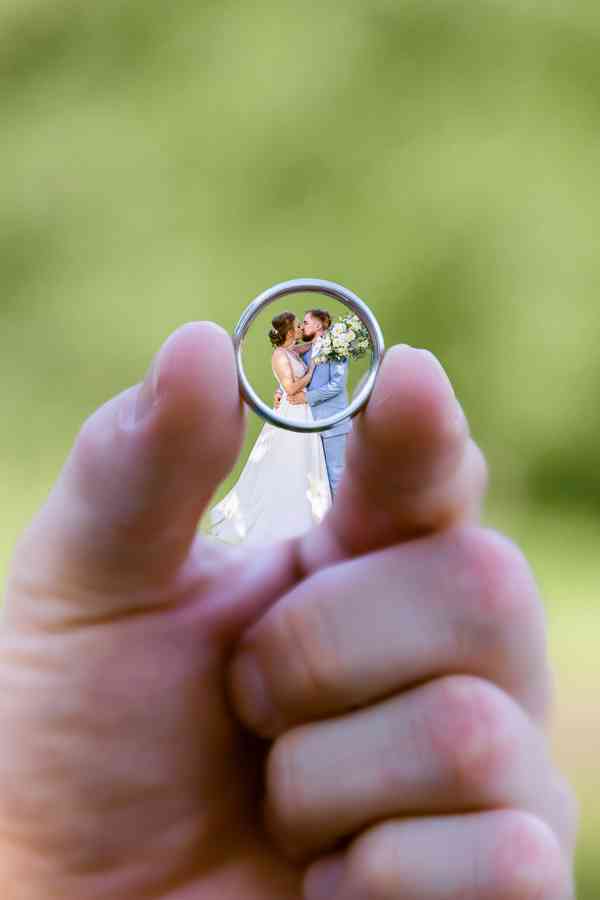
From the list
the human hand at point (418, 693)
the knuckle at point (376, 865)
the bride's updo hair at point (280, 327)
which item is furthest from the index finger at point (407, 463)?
the knuckle at point (376, 865)

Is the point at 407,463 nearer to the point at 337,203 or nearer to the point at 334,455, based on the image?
the point at 334,455

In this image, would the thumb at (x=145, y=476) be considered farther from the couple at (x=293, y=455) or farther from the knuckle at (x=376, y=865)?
the knuckle at (x=376, y=865)

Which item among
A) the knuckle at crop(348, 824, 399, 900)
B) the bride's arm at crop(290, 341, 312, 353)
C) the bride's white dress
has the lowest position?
the knuckle at crop(348, 824, 399, 900)

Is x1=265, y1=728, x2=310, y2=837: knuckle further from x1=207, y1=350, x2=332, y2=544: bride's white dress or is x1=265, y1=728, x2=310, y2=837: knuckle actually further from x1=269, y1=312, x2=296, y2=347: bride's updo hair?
x1=269, y1=312, x2=296, y2=347: bride's updo hair

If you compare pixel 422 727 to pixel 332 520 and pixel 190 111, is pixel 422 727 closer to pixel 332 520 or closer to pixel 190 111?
pixel 332 520

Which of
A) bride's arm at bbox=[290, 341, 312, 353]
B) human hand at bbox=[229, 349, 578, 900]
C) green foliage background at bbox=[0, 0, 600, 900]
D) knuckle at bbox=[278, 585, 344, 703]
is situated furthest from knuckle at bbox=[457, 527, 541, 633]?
green foliage background at bbox=[0, 0, 600, 900]

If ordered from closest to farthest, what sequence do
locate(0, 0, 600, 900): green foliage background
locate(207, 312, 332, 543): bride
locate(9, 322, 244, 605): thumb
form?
locate(9, 322, 244, 605): thumb → locate(207, 312, 332, 543): bride → locate(0, 0, 600, 900): green foliage background

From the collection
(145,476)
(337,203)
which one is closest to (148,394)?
(145,476)
